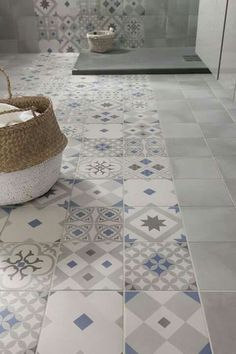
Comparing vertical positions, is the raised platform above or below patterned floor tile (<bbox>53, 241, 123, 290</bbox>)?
above

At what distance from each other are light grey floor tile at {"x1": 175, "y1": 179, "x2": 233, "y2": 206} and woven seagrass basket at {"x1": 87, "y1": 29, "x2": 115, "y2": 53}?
6.92ft

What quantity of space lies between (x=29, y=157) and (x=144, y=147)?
0.68 metres

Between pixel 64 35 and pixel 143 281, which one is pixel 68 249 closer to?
→ pixel 143 281

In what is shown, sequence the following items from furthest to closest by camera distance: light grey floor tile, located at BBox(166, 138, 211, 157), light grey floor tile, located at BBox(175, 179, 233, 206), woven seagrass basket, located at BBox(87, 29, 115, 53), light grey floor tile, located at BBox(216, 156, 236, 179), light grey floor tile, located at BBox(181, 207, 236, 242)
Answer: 1. woven seagrass basket, located at BBox(87, 29, 115, 53)
2. light grey floor tile, located at BBox(166, 138, 211, 157)
3. light grey floor tile, located at BBox(216, 156, 236, 179)
4. light grey floor tile, located at BBox(175, 179, 233, 206)
5. light grey floor tile, located at BBox(181, 207, 236, 242)

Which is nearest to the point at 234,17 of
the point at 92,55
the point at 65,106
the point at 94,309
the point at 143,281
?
the point at 65,106

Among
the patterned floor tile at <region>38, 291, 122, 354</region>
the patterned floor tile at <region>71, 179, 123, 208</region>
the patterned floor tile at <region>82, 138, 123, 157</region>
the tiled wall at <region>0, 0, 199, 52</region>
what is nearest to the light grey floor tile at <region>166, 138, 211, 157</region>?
the patterned floor tile at <region>82, 138, 123, 157</region>

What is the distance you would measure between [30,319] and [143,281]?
1.03ft

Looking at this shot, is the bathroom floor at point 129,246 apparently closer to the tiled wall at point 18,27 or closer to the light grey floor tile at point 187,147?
the light grey floor tile at point 187,147

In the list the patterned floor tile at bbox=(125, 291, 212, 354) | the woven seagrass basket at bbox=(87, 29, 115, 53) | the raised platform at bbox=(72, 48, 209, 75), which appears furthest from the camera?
the woven seagrass basket at bbox=(87, 29, 115, 53)

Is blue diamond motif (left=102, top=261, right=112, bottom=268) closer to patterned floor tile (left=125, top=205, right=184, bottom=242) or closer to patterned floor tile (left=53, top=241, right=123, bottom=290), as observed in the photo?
patterned floor tile (left=53, top=241, right=123, bottom=290)

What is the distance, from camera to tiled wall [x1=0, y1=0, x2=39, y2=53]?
11.0ft

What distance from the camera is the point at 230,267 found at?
3.59 ft

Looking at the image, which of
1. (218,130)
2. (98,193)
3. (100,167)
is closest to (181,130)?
(218,130)

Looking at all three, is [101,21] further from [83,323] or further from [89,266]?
[83,323]
